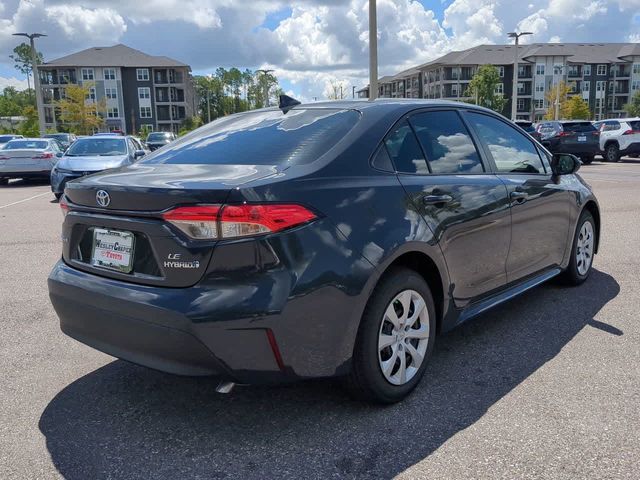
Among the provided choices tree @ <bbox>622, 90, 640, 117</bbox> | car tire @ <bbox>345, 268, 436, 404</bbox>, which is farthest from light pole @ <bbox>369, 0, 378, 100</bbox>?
tree @ <bbox>622, 90, 640, 117</bbox>

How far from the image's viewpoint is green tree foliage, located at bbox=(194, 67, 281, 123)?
116081mm

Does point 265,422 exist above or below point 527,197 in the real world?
below

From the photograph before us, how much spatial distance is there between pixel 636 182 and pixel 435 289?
46.0 feet

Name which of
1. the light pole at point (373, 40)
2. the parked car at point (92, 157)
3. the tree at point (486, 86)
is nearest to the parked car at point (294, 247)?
the parked car at point (92, 157)

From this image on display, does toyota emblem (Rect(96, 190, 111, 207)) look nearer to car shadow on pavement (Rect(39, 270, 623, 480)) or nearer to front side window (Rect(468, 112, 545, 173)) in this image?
car shadow on pavement (Rect(39, 270, 623, 480))

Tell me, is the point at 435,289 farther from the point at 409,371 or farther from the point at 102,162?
the point at 102,162

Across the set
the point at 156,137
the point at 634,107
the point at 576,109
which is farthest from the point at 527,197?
the point at 634,107

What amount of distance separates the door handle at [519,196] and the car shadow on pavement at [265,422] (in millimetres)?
987

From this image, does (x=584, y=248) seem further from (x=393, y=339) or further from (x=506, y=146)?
(x=393, y=339)

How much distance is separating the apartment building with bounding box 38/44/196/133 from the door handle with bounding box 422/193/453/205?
87945 millimetres

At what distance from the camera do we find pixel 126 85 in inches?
3435

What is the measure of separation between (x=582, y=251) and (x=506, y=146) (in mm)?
1633

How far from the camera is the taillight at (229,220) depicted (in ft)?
8.74

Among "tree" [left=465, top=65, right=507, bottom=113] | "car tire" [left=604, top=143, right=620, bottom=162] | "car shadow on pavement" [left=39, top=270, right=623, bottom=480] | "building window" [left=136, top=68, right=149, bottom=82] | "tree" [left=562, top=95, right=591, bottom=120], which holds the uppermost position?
"building window" [left=136, top=68, right=149, bottom=82]
